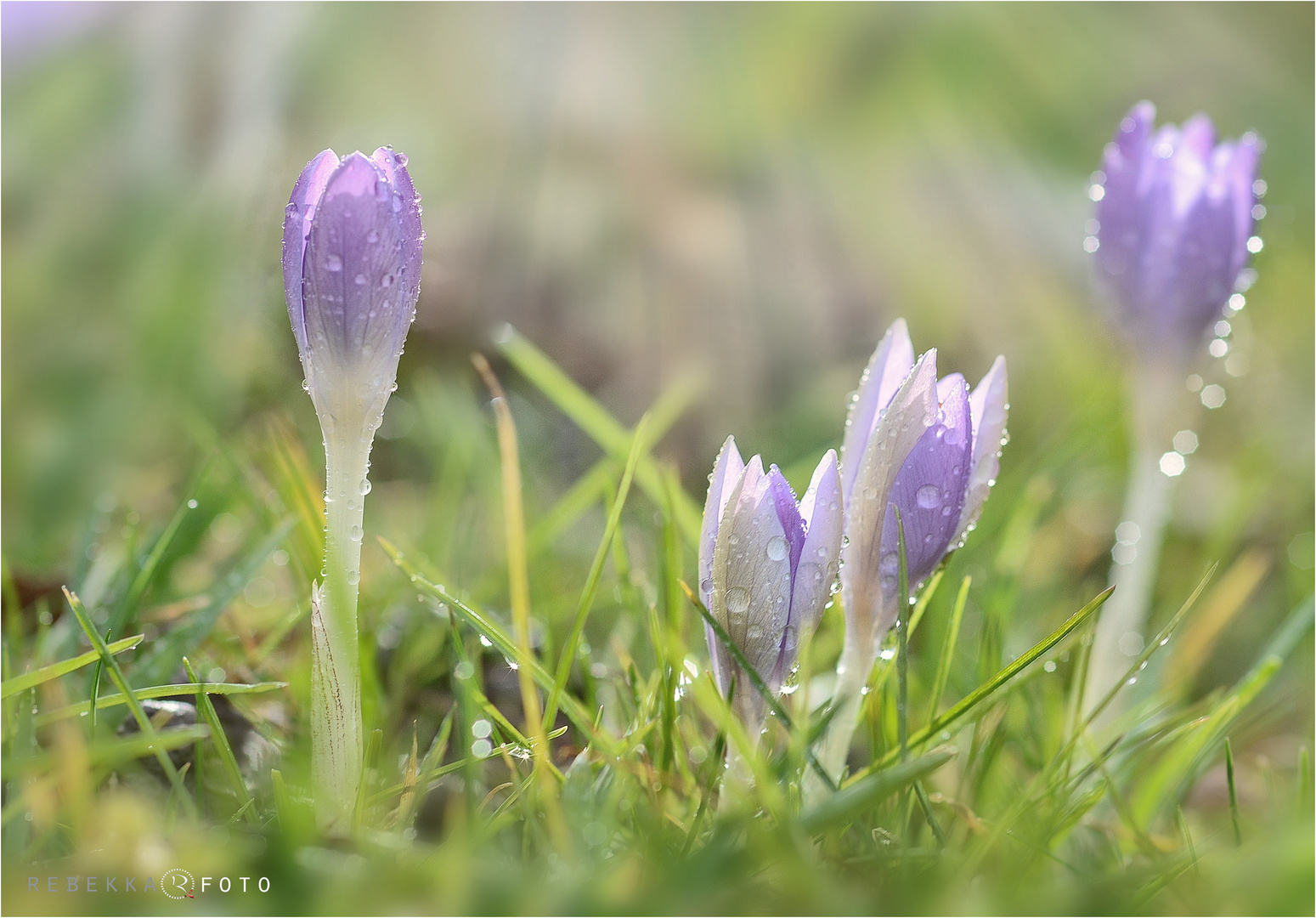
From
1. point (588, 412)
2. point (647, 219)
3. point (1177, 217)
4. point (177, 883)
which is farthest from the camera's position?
point (647, 219)

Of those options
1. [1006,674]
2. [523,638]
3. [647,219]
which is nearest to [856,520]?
[1006,674]

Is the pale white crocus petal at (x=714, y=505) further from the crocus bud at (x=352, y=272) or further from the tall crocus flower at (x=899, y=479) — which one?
the crocus bud at (x=352, y=272)

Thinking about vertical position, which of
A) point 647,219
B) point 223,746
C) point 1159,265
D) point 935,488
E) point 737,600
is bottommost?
point 223,746

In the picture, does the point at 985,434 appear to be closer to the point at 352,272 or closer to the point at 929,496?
the point at 929,496

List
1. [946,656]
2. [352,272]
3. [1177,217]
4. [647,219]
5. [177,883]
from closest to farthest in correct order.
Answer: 1. [177,883]
2. [352,272]
3. [946,656]
4. [1177,217]
5. [647,219]

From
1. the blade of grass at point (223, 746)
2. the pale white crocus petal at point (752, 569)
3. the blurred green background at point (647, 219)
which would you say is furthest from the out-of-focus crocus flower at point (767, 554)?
the blurred green background at point (647, 219)

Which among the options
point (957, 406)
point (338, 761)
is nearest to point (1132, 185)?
point (957, 406)
